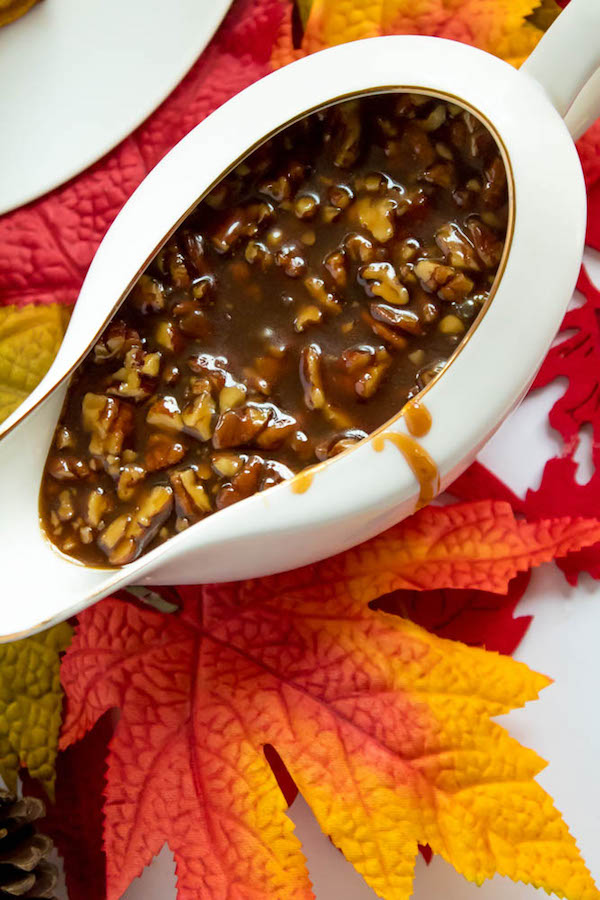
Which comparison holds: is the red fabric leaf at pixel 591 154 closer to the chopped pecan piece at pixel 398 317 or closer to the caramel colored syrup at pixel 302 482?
the chopped pecan piece at pixel 398 317

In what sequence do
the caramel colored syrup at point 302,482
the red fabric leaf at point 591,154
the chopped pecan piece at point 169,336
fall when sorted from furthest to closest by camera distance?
the red fabric leaf at point 591,154
the chopped pecan piece at point 169,336
the caramel colored syrup at point 302,482

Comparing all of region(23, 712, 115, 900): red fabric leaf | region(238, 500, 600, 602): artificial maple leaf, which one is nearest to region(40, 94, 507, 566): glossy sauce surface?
region(238, 500, 600, 602): artificial maple leaf

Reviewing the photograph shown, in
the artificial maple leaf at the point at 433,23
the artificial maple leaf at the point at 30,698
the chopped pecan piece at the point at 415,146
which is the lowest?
the artificial maple leaf at the point at 30,698

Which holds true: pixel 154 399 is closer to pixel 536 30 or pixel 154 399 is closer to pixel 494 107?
pixel 494 107

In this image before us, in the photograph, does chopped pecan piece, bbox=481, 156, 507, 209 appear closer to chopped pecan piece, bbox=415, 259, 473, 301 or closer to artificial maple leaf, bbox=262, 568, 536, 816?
chopped pecan piece, bbox=415, 259, 473, 301

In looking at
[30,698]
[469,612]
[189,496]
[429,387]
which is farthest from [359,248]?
[30,698]

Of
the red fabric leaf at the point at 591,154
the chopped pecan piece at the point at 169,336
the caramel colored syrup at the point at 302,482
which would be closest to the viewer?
the caramel colored syrup at the point at 302,482

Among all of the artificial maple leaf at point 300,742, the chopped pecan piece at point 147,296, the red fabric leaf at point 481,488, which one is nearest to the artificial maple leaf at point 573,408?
the red fabric leaf at point 481,488
